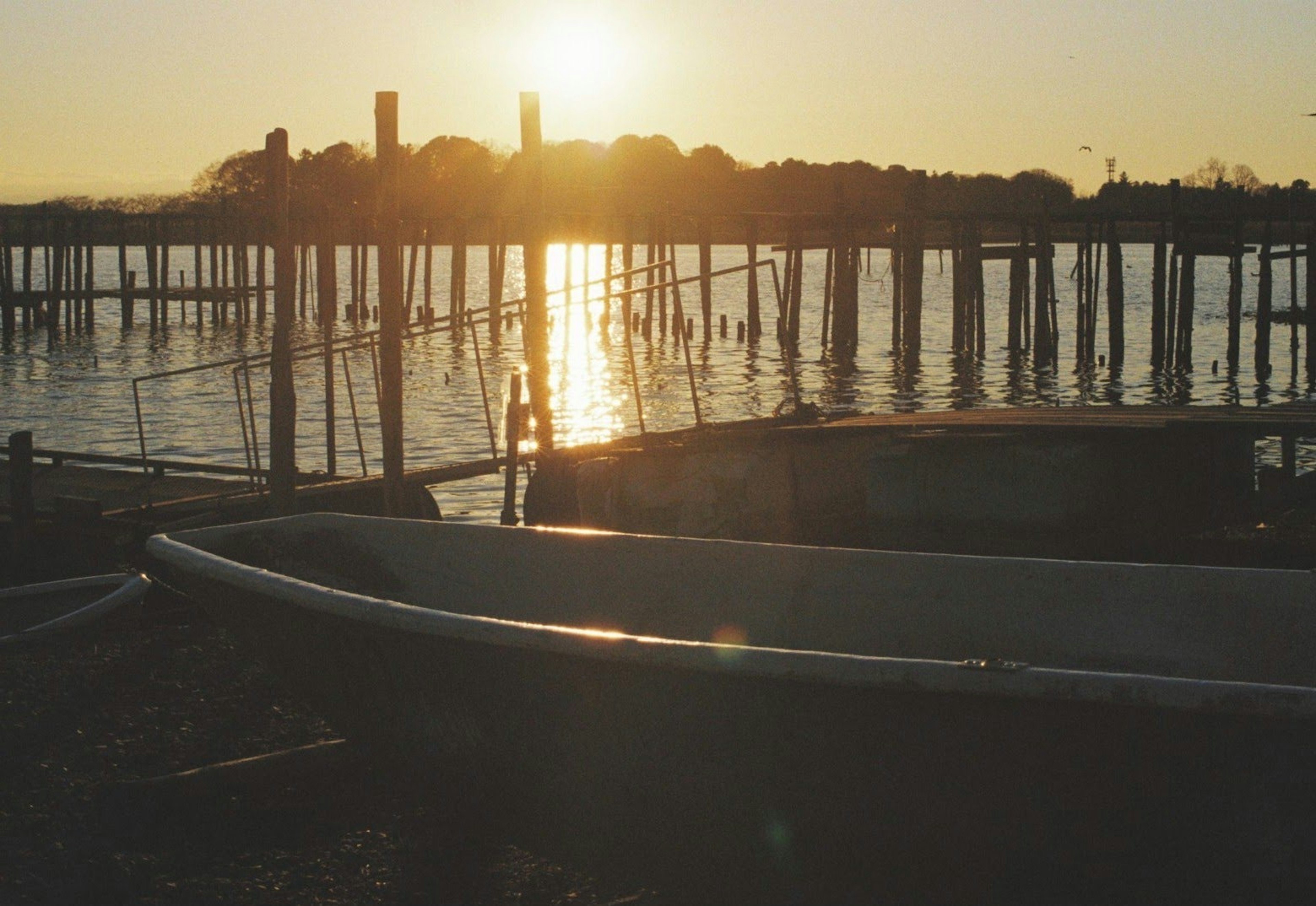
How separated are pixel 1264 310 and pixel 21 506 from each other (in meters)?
20.6

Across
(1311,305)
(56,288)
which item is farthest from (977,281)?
(56,288)

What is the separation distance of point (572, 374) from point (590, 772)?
2630cm

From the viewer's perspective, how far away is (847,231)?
25.2 metres

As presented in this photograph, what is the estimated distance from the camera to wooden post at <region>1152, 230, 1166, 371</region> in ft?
83.1

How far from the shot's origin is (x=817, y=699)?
4.26 m

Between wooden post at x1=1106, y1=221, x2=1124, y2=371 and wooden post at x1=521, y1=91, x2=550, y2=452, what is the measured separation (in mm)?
14750

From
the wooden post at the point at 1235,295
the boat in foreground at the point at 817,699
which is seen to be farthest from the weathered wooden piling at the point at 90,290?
the boat in foreground at the point at 817,699

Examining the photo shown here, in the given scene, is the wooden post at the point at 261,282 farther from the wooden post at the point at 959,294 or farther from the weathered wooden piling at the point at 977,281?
the wooden post at the point at 959,294

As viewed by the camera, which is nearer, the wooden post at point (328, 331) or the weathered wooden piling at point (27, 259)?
the wooden post at point (328, 331)

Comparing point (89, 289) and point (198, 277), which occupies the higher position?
point (198, 277)

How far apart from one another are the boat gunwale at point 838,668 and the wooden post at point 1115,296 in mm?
19123

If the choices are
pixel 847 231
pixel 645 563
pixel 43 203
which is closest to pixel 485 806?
pixel 645 563

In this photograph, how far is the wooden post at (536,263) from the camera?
31.0ft

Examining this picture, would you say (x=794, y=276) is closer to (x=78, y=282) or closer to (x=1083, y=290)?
(x=1083, y=290)
